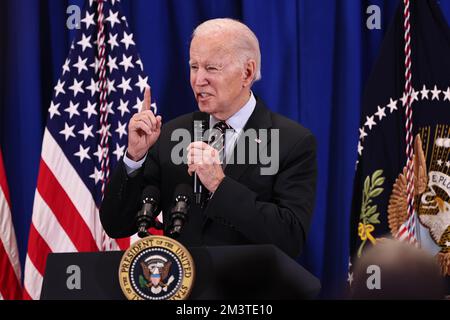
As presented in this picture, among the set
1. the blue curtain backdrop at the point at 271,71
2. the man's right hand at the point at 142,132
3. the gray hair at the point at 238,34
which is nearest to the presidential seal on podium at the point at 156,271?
the man's right hand at the point at 142,132

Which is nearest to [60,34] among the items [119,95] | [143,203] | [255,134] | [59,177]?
[119,95]

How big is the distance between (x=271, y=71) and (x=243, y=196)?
2001 mm

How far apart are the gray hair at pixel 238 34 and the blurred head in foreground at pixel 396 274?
4.48 ft

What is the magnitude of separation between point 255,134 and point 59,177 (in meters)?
1.71

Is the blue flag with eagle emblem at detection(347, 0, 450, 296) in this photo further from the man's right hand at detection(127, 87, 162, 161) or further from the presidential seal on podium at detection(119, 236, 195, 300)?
the presidential seal on podium at detection(119, 236, 195, 300)

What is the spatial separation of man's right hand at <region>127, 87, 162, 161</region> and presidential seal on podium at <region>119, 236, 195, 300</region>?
23.8 inches

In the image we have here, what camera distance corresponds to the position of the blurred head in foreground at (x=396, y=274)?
12.2 ft

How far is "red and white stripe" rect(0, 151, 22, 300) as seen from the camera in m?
4.29

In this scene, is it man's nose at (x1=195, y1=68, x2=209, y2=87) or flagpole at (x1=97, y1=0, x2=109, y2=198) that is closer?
man's nose at (x1=195, y1=68, x2=209, y2=87)

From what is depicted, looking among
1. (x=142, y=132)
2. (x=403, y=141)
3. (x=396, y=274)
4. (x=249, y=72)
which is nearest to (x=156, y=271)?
(x=142, y=132)

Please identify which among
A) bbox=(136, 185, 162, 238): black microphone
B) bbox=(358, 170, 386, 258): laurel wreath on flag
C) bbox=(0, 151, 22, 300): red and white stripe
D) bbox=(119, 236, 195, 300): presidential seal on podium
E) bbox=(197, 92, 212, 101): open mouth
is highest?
→ bbox=(197, 92, 212, 101): open mouth

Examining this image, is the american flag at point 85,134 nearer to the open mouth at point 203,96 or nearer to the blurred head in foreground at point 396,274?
the blurred head in foreground at point 396,274

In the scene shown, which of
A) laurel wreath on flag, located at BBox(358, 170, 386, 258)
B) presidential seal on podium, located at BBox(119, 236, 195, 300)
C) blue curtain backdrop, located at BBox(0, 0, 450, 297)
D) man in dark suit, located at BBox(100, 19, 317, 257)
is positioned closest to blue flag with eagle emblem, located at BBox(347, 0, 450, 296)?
laurel wreath on flag, located at BBox(358, 170, 386, 258)
